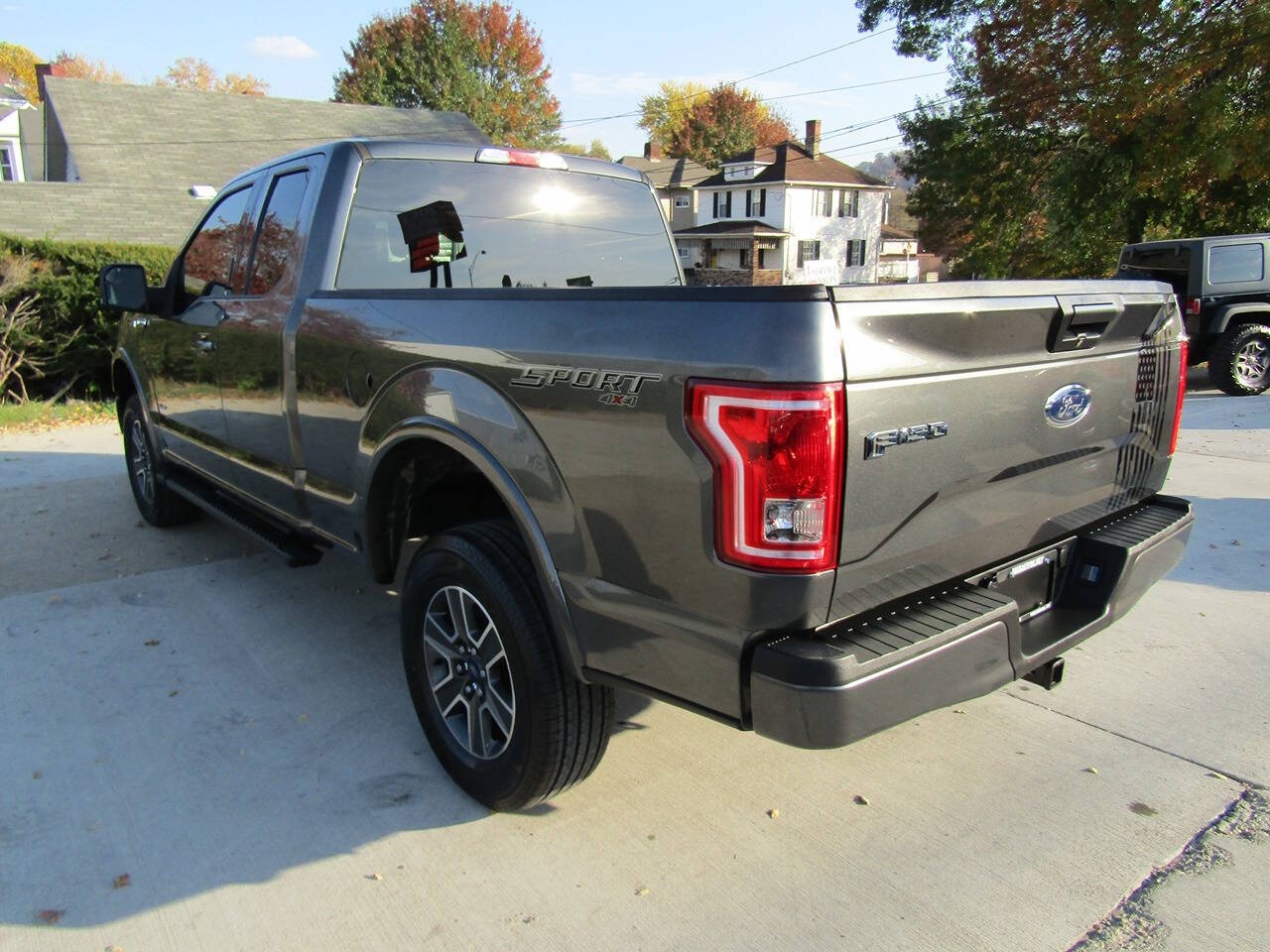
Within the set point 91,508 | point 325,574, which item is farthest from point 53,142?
point 325,574

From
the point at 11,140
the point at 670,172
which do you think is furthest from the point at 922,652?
the point at 670,172

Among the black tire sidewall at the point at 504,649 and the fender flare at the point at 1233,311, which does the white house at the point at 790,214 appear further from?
the black tire sidewall at the point at 504,649

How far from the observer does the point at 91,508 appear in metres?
6.50

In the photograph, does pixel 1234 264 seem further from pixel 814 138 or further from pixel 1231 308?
pixel 814 138

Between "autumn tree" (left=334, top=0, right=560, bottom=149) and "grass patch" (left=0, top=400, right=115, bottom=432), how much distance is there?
4197 centimetres

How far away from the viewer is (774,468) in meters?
1.93

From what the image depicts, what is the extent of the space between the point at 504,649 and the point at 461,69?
173 feet

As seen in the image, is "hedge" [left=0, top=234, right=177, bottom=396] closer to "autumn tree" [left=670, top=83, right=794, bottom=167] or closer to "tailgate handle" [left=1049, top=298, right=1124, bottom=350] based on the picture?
"tailgate handle" [left=1049, top=298, right=1124, bottom=350]

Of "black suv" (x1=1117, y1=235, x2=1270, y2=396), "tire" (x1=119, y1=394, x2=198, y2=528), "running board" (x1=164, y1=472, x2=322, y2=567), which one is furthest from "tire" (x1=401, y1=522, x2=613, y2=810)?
"black suv" (x1=1117, y1=235, x2=1270, y2=396)

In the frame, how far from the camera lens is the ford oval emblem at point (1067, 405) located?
2.49 metres

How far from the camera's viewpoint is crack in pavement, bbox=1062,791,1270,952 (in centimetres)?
227

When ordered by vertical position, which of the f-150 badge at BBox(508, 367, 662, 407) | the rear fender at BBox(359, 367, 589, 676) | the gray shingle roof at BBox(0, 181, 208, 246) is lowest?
the rear fender at BBox(359, 367, 589, 676)

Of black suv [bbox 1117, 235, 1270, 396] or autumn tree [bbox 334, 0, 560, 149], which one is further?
autumn tree [bbox 334, 0, 560, 149]

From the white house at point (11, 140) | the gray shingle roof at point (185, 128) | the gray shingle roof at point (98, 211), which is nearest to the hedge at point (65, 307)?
the gray shingle roof at point (98, 211)
